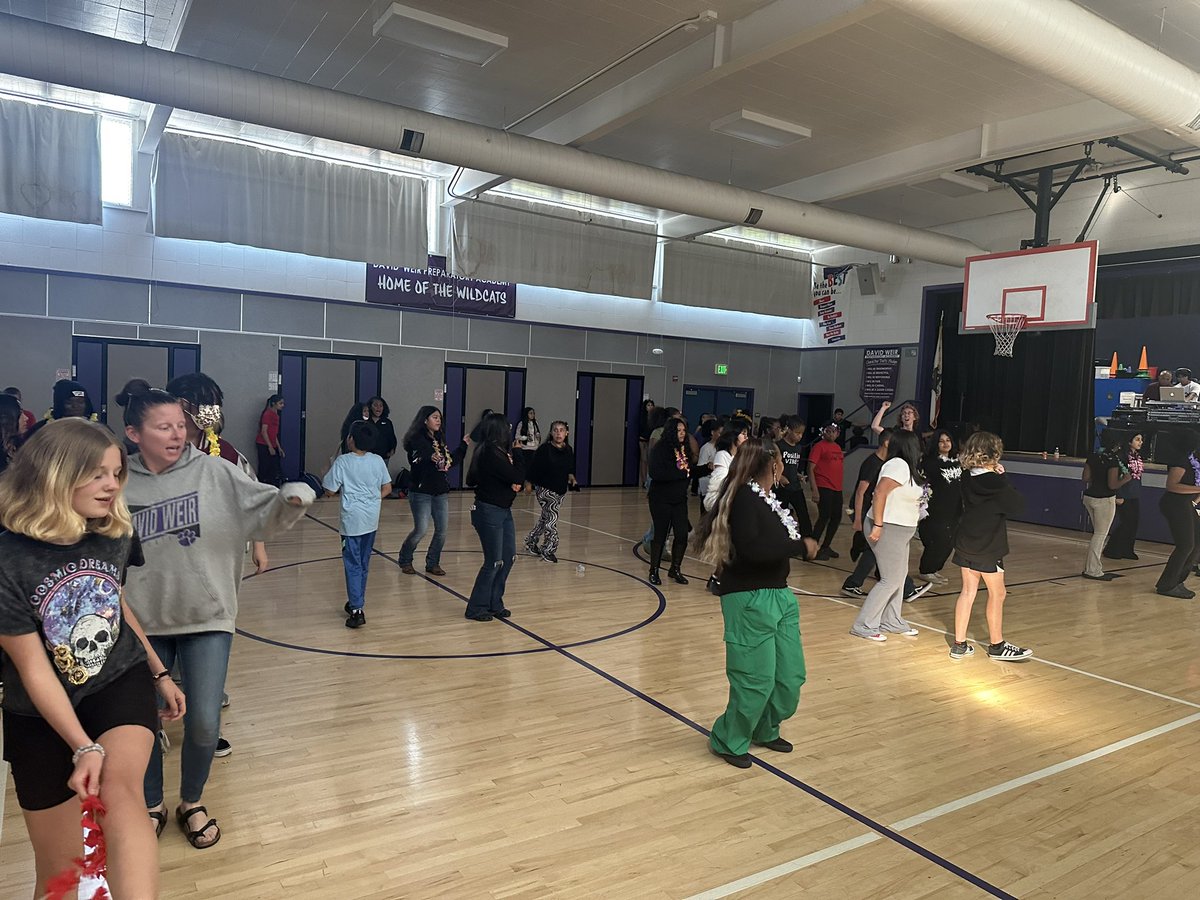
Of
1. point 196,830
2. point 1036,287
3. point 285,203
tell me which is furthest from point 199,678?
point 1036,287

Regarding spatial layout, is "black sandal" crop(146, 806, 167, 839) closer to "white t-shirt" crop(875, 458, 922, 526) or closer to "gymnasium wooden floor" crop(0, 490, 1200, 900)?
"gymnasium wooden floor" crop(0, 490, 1200, 900)

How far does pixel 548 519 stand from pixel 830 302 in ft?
37.9

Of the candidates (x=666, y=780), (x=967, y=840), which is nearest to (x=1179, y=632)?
(x=967, y=840)

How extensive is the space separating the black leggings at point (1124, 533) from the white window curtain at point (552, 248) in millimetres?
8653

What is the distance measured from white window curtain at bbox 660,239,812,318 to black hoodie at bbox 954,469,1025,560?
35.8 feet

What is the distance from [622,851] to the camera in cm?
294

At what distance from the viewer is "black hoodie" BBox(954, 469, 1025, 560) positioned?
206 inches

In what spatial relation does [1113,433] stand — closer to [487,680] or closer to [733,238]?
Answer: [487,680]

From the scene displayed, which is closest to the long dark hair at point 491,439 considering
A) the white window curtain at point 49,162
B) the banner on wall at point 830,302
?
the white window curtain at point 49,162

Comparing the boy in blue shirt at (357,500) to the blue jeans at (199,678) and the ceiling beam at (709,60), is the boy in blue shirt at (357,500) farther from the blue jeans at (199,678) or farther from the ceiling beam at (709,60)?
the ceiling beam at (709,60)

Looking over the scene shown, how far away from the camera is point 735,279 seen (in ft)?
53.9

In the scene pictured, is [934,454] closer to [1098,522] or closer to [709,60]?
[1098,522]

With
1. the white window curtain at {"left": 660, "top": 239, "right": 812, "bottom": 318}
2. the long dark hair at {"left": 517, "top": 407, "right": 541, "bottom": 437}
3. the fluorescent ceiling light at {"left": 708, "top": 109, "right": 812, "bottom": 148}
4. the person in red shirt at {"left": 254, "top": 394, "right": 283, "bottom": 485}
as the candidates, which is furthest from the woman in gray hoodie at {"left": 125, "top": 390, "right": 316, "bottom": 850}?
the white window curtain at {"left": 660, "top": 239, "right": 812, "bottom": 318}

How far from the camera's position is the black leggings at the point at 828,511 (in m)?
8.98
